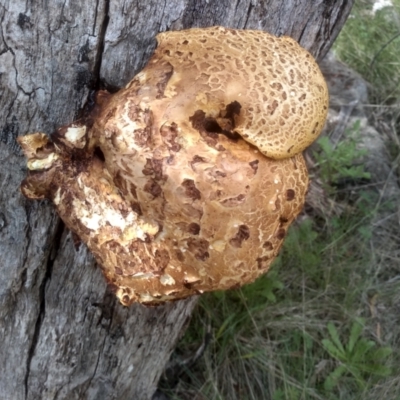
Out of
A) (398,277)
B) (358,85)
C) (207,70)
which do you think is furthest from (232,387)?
(358,85)

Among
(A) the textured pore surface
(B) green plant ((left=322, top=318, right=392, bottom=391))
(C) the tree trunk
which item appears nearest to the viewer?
(A) the textured pore surface

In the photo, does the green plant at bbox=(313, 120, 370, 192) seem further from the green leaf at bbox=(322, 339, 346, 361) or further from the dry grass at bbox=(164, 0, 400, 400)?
the green leaf at bbox=(322, 339, 346, 361)

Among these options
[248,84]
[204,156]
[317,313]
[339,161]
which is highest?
[248,84]

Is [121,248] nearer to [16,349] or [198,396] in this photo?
[16,349]

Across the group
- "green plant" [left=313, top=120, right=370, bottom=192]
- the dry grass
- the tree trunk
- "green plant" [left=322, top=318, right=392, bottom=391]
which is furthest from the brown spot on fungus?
"green plant" [left=313, top=120, right=370, bottom=192]

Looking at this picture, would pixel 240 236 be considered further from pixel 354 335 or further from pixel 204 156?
pixel 354 335

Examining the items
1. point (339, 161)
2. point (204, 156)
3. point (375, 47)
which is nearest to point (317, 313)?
point (339, 161)
